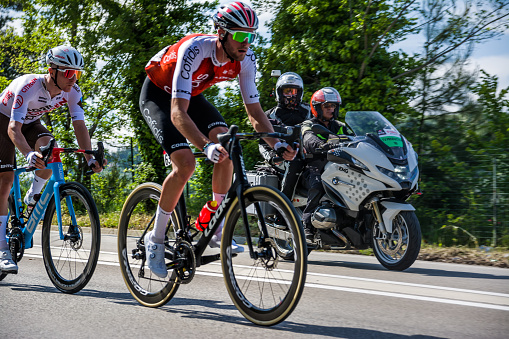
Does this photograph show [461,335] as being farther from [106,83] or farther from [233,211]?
[106,83]

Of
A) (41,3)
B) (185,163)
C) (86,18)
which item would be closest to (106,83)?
(86,18)

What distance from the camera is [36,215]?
19.0 feet

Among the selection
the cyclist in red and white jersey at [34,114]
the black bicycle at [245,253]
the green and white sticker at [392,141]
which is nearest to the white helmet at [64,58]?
the cyclist in red and white jersey at [34,114]

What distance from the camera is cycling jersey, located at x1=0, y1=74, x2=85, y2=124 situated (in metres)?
5.69

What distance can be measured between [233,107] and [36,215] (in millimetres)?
7791

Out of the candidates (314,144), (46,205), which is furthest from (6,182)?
(314,144)

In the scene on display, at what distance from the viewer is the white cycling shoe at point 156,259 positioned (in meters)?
4.48

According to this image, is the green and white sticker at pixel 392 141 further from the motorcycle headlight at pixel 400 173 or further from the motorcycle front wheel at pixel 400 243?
the motorcycle front wheel at pixel 400 243

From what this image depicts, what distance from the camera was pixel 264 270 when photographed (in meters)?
3.96

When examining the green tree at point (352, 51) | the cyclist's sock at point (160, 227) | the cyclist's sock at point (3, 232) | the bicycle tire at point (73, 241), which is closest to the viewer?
the cyclist's sock at point (160, 227)

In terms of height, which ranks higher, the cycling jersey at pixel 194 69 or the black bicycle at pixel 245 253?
the cycling jersey at pixel 194 69

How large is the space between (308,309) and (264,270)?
86cm

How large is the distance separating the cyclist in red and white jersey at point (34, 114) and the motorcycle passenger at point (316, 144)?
2.58 m

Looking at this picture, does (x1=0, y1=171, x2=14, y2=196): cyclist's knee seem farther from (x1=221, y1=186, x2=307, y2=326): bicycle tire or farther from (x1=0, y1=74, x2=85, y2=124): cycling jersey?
(x1=221, y1=186, x2=307, y2=326): bicycle tire
